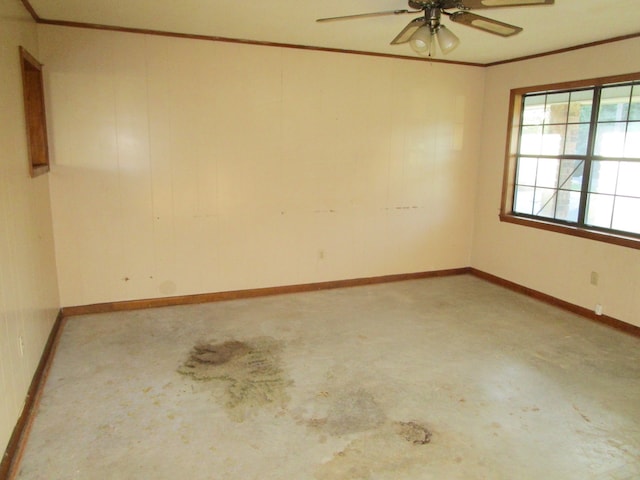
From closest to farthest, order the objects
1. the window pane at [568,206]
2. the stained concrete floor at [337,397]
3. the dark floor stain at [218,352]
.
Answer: the stained concrete floor at [337,397] → the dark floor stain at [218,352] → the window pane at [568,206]

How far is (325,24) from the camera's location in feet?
11.8

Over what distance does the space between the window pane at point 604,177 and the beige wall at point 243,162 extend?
59.5 inches

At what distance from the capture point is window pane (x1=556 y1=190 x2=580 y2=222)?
14.4 feet

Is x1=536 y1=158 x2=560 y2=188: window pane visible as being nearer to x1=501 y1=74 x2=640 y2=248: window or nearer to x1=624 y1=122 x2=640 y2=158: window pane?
x1=501 y1=74 x2=640 y2=248: window

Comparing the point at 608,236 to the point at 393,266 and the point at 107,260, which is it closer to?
the point at 393,266

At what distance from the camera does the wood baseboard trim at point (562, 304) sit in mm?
3898

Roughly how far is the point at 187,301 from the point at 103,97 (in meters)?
2.02

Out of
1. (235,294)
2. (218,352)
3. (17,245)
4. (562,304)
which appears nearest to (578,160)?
(562,304)

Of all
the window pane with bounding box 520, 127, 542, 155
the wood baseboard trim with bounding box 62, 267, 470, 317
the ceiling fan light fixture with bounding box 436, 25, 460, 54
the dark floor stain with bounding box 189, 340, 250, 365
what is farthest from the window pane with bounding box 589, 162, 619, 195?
the dark floor stain with bounding box 189, 340, 250, 365

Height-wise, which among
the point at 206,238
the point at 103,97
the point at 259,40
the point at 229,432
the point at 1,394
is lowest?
the point at 229,432

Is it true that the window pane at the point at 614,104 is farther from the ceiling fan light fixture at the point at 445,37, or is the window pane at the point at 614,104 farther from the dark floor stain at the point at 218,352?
the dark floor stain at the point at 218,352

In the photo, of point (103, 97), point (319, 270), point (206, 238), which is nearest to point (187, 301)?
point (206, 238)

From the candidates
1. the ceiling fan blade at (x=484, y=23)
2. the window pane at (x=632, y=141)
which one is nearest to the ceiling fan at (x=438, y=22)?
the ceiling fan blade at (x=484, y=23)

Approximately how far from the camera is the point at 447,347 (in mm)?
3539
